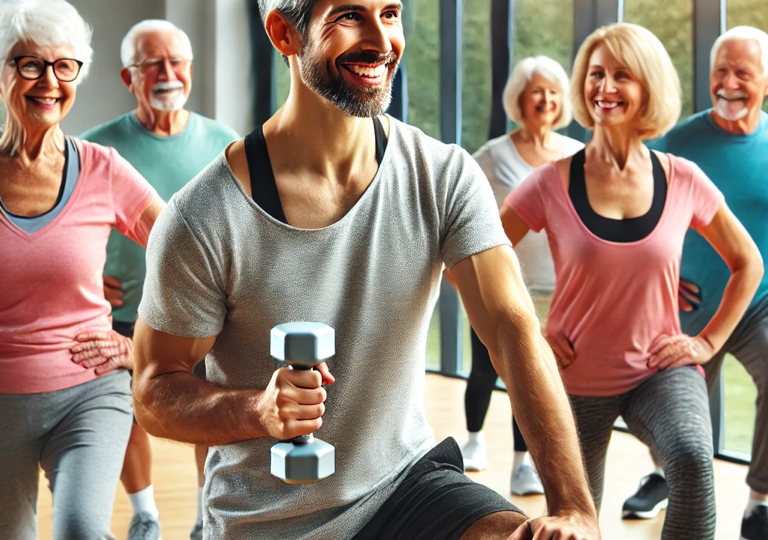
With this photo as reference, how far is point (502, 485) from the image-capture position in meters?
4.43

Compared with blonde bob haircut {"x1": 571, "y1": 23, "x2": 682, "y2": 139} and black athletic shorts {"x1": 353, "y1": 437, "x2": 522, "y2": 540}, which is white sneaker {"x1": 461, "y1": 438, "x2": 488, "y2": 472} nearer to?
blonde bob haircut {"x1": 571, "y1": 23, "x2": 682, "y2": 139}

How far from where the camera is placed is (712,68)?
387 centimetres

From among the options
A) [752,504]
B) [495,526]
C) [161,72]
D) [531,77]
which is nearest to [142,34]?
[161,72]

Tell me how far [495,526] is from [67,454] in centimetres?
140

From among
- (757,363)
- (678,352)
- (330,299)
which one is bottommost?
(757,363)

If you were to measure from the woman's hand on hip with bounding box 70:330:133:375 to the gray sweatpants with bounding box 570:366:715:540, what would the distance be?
1332 millimetres

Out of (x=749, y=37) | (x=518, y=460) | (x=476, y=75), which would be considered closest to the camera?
(x=749, y=37)

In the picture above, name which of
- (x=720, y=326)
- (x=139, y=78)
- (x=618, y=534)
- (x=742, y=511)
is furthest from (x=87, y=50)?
(x=742, y=511)

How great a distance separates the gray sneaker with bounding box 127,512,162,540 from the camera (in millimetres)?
3746

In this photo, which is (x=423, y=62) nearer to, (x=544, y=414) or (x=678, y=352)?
(x=678, y=352)

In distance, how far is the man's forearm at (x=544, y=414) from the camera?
173 cm

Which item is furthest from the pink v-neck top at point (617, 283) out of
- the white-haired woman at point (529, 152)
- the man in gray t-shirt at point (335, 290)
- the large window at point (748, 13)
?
the man in gray t-shirt at point (335, 290)

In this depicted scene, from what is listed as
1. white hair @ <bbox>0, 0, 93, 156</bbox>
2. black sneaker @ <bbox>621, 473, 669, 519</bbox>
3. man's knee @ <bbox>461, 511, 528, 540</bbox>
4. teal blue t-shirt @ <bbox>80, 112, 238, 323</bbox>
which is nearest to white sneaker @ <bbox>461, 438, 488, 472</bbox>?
black sneaker @ <bbox>621, 473, 669, 519</bbox>

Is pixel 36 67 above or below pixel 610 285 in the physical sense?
above
